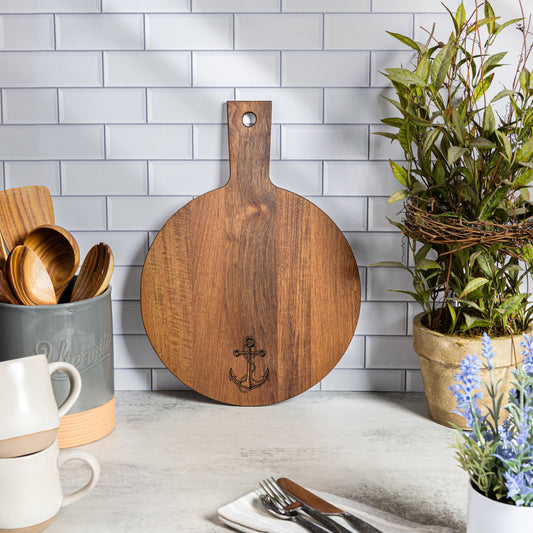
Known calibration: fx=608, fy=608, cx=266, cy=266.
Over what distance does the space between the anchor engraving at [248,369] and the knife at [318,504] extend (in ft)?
1.09

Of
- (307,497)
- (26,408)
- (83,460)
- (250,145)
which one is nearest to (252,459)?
(307,497)

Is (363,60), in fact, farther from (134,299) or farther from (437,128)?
(134,299)

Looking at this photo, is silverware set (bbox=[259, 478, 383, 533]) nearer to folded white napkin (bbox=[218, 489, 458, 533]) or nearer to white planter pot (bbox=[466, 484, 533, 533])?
folded white napkin (bbox=[218, 489, 458, 533])

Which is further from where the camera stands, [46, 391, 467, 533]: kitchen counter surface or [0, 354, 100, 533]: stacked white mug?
[46, 391, 467, 533]: kitchen counter surface

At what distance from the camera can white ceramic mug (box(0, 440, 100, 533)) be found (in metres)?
0.71

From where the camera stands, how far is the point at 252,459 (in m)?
0.99

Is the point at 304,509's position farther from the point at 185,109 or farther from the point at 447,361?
the point at 185,109

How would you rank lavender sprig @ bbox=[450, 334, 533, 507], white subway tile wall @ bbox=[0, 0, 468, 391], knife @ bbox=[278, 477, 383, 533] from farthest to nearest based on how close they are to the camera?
1. white subway tile wall @ bbox=[0, 0, 468, 391]
2. knife @ bbox=[278, 477, 383, 533]
3. lavender sprig @ bbox=[450, 334, 533, 507]

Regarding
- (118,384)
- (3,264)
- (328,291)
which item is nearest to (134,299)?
(118,384)

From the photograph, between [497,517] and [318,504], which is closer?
[497,517]

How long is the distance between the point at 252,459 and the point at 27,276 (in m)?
0.47

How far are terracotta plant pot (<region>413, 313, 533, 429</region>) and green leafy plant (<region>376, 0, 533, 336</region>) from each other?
0.03 metres

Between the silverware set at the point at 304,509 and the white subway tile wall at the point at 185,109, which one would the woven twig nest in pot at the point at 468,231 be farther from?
the silverware set at the point at 304,509

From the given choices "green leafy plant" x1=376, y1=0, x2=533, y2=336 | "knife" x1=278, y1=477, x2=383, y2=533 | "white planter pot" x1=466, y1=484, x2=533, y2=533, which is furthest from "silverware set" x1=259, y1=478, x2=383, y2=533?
"green leafy plant" x1=376, y1=0, x2=533, y2=336
